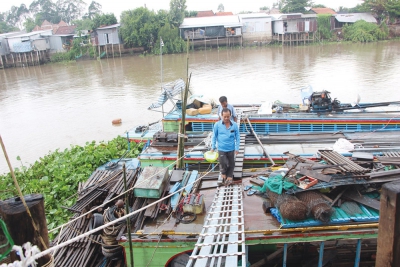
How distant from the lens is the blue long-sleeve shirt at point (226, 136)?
19.4 ft

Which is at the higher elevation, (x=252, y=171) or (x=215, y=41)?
(x=215, y=41)

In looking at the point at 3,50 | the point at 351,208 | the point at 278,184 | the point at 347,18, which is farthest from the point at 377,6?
the point at 3,50

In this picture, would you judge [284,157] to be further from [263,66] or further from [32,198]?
[263,66]

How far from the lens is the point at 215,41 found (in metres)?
45.4

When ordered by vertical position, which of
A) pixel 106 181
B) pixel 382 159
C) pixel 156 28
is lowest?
pixel 106 181

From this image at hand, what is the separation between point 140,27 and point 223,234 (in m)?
43.0

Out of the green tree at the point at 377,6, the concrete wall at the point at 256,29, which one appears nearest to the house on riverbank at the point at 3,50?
the concrete wall at the point at 256,29

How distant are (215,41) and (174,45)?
242 inches

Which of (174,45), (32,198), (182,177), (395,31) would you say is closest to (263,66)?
(174,45)

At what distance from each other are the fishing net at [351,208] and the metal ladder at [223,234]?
60.1 inches

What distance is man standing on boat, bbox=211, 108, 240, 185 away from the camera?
5914mm

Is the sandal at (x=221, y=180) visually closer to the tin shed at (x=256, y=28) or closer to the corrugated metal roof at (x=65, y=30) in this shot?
the tin shed at (x=256, y=28)

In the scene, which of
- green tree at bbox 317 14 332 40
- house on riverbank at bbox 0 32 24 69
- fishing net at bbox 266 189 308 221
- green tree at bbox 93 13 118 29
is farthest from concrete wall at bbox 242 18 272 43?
fishing net at bbox 266 189 308 221

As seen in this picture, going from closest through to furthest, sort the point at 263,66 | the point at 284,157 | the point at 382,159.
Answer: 1. the point at 382,159
2. the point at 284,157
3. the point at 263,66
